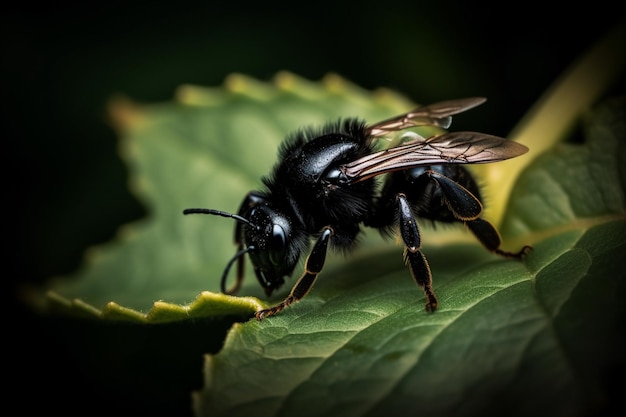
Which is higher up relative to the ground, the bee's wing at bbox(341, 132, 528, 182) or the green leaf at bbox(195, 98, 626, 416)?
the bee's wing at bbox(341, 132, 528, 182)

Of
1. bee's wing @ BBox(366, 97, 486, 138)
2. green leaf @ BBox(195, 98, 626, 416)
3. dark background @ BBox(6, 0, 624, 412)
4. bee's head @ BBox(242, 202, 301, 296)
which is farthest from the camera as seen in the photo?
dark background @ BBox(6, 0, 624, 412)

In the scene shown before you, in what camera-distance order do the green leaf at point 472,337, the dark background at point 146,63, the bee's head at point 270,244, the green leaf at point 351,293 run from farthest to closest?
the dark background at point 146,63
the bee's head at point 270,244
the green leaf at point 351,293
the green leaf at point 472,337

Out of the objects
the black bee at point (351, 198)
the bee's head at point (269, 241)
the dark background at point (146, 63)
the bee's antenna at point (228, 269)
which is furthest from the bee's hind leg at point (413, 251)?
the dark background at point (146, 63)

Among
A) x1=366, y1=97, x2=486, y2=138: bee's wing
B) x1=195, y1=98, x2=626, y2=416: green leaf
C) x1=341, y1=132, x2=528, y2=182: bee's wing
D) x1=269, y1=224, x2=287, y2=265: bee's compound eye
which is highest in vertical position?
x1=366, y1=97, x2=486, y2=138: bee's wing

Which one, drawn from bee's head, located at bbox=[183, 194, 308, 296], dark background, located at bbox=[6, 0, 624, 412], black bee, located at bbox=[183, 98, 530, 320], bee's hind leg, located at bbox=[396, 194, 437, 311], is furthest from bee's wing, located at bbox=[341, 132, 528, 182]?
dark background, located at bbox=[6, 0, 624, 412]

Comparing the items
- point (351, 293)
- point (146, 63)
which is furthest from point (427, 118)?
point (146, 63)

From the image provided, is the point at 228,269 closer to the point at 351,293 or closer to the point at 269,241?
the point at 269,241

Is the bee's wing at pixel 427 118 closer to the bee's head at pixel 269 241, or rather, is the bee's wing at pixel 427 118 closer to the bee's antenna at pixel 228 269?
the bee's head at pixel 269 241

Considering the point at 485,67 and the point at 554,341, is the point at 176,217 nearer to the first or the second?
the point at 485,67

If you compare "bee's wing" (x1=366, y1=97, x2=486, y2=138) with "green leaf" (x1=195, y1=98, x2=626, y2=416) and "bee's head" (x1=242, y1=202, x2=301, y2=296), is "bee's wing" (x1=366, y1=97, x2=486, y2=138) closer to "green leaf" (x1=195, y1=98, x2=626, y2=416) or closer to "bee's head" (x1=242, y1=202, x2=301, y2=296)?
"green leaf" (x1=195, y1=98, x2=626, y2=416)
